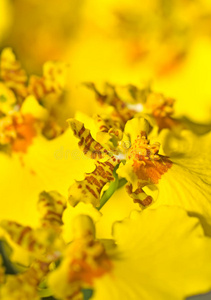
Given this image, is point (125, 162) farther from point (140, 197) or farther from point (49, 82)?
point (49, 82)

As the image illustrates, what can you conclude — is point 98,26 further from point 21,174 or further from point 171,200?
point 171,200

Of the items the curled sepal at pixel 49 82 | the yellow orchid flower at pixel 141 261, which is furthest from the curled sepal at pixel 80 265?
the curled sepal at pixel 49 82

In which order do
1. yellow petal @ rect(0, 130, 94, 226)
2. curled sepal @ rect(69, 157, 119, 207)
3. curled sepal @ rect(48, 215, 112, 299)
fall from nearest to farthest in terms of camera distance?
curled sepal @ rect(48, 215, 112, 299) < curled sepal @ rect(69, 157, 119, 207) < yellow petal @ rect(0, 130, 94, 226)

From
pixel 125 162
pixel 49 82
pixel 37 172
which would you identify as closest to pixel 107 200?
pixel 125 162

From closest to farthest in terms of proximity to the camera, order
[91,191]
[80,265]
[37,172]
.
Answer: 1. [80,265]
2. [91,191]
3. [37,172]

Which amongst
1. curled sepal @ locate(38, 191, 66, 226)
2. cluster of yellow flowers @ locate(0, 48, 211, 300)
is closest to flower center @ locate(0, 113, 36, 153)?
cluster of yellow flowers @ locate(0, 48, 211, 300)

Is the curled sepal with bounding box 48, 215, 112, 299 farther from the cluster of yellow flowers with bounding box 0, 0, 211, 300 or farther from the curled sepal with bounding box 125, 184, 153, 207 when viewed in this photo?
the curled sepal with bounding box 125, 184, 153, 207
